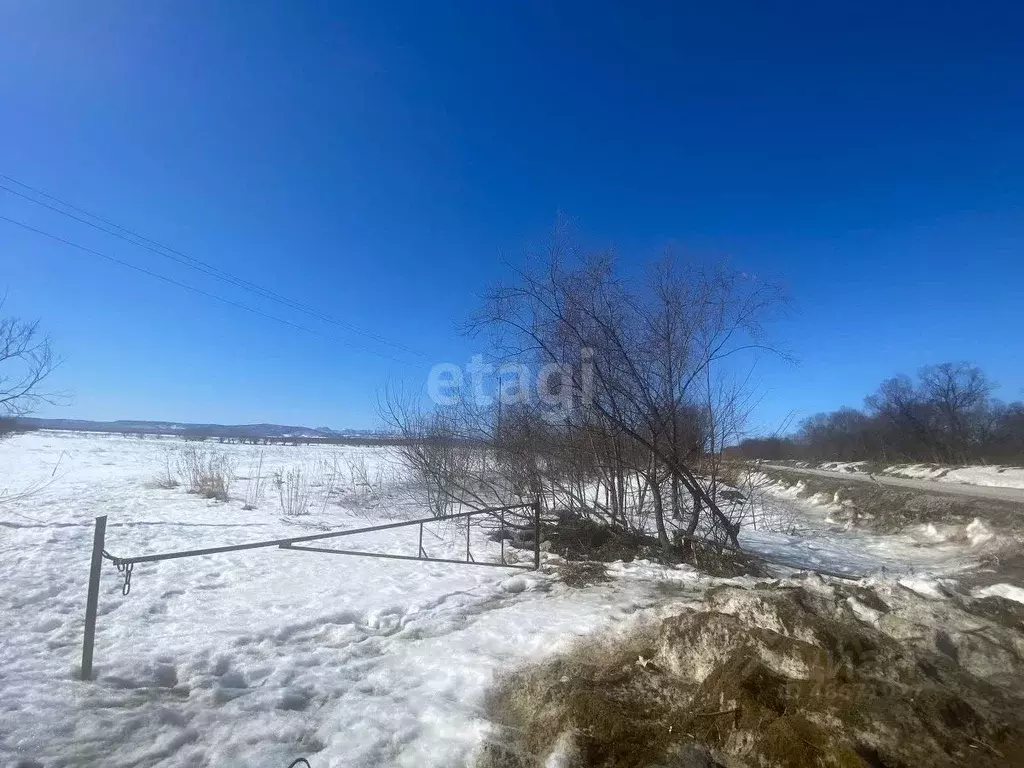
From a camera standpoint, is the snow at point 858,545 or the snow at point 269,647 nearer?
the snow at point 269,647

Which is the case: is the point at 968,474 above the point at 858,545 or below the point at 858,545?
above

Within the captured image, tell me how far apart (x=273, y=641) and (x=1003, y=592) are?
7170 mm

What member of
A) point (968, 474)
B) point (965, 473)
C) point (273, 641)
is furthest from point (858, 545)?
point (965, 473)

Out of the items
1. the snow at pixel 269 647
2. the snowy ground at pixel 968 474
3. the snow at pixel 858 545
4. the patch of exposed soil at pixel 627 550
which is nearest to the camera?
the snow at pixel 269 647

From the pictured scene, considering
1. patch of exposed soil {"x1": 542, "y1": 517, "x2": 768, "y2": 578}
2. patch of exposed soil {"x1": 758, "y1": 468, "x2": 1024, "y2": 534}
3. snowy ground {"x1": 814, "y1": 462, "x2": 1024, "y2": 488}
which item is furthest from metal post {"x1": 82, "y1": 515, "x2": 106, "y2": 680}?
snowy ground {"x1": 814, "y1": 462, "x2": 1024, "y2": 488}

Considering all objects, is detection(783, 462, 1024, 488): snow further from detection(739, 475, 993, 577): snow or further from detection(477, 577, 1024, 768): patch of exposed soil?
detection(477, 577, 1024, 768): patch of exposed soil

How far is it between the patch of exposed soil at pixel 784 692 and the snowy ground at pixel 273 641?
0.49m

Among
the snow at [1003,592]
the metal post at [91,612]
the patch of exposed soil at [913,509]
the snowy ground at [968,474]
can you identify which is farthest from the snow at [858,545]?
the snowy ground at [968,474]

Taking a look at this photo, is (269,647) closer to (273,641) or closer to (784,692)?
(273,641)

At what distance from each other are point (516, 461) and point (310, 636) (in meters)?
5.83

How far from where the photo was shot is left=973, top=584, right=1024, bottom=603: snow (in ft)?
17.7

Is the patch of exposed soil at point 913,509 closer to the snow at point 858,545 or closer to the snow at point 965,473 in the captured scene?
the snow at point 858,545

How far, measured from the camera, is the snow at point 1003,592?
17.7 ft

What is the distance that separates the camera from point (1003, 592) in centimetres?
565
